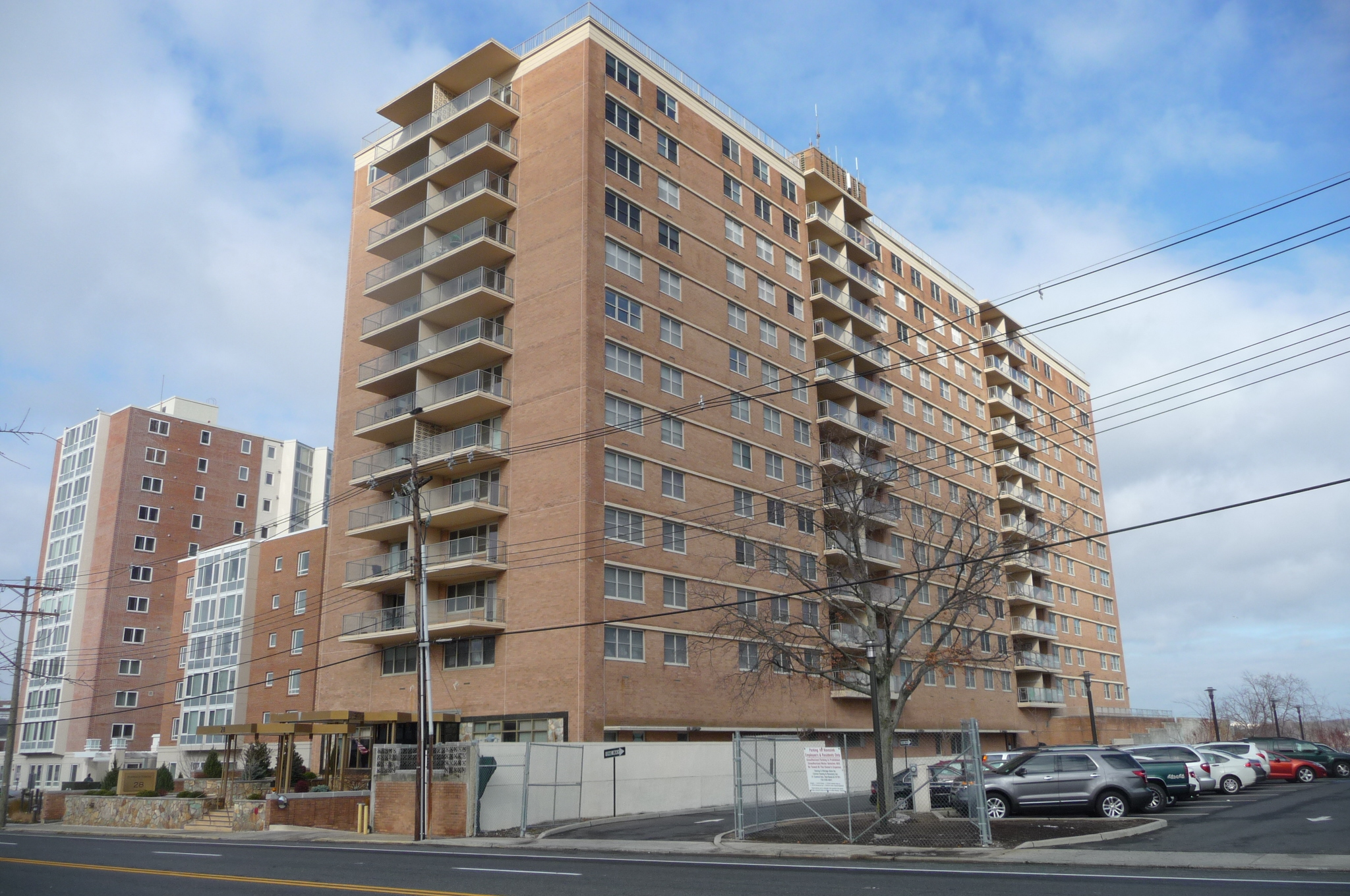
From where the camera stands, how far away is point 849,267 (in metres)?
62.4

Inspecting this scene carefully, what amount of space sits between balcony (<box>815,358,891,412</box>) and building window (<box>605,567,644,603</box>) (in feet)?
58.5

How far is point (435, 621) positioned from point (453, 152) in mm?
22199

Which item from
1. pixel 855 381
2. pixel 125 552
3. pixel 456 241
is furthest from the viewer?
pixel 125 552

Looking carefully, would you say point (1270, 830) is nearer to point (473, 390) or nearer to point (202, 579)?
point (473, 390)

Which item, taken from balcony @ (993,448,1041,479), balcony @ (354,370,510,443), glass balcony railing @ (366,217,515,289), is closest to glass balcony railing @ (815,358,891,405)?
balcony @ (993,448,1041,479)

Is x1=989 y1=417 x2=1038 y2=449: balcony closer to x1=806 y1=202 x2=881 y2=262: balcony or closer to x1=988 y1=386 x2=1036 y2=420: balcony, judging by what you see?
x1=988 y1=386 x2=1036 y2=420: balcony

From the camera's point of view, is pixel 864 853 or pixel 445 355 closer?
pixel 864 853

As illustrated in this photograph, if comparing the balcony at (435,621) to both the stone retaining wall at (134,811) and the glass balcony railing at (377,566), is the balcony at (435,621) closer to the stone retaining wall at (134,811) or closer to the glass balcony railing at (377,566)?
the glass balcony railing at (377,566)

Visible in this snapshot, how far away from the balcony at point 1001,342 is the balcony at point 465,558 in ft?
159

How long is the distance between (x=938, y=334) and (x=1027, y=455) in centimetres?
1532

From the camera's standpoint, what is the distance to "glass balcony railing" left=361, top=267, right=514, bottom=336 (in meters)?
46.5

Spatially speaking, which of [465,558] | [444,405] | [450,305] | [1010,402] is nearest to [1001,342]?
[1010,402]

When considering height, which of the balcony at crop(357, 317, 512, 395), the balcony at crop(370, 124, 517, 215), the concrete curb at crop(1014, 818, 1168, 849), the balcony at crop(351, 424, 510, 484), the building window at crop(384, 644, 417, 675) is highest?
the balcony at crop(370, 124, 517, 215)

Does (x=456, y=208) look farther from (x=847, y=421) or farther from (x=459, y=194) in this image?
(x=847, y=421)
